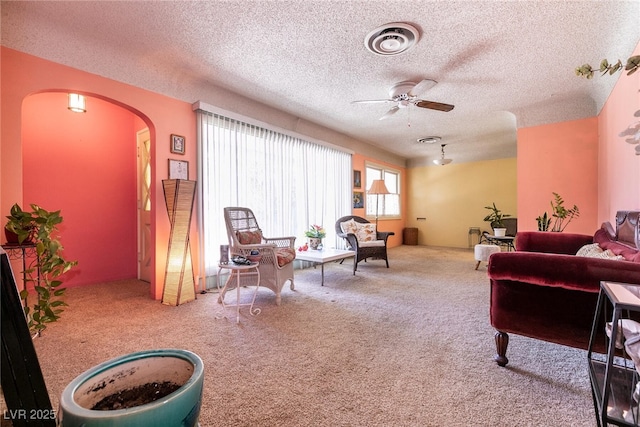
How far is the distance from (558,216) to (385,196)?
155 inches

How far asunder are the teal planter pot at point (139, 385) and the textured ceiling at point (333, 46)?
237cm

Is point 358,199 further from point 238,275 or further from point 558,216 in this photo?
point 238,275

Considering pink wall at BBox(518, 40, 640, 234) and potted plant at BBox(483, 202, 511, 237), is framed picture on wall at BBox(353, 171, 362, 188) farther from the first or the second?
pink wall at BBox(518, 40, 640, 234)

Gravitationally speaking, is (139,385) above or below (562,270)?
below

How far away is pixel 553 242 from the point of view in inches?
121

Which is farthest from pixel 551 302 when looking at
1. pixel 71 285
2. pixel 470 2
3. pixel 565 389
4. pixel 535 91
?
pixel 71 285

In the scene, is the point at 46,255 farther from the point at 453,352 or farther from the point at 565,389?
the point at 565,389

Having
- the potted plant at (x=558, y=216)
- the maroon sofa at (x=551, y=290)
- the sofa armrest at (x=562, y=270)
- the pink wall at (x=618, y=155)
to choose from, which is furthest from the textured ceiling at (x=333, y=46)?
the sofa armrest at (x=562, y=270)

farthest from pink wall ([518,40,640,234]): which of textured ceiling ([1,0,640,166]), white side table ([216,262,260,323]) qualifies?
white side table ([216,262,260,323])

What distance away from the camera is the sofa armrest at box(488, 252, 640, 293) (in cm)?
133

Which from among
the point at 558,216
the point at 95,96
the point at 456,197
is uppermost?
the point at 95,96

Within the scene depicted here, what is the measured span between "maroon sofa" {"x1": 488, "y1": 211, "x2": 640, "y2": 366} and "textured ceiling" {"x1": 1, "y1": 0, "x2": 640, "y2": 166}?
1748mm

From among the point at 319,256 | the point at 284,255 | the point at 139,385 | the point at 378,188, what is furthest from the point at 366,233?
the point at 139,385

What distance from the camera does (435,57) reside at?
9.21 feet
